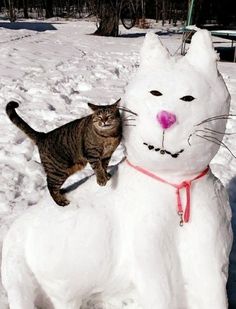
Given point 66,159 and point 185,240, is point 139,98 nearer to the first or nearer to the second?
point 66,159

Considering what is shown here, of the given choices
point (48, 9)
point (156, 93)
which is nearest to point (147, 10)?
point (48, 9)

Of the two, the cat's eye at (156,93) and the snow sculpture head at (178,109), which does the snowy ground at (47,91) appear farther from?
the cat's eye at (156,93)

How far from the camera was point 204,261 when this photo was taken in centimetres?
167

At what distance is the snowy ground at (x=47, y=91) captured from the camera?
11.1ft

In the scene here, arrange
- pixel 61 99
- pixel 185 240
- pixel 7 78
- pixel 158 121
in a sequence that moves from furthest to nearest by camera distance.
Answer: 1. pixel 7 78
2. pixel 61 99
3. pixel 185 240
4. pixel 158 121

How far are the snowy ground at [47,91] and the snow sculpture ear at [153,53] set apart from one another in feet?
3.99

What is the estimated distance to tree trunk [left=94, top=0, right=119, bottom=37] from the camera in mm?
15500

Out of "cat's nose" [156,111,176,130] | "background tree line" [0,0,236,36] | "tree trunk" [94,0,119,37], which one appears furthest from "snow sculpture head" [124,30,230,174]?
"background tree line" [0,0,236,36]

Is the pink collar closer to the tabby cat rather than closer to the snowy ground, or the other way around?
the tabby cat

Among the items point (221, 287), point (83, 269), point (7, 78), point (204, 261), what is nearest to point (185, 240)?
point (204, 261)

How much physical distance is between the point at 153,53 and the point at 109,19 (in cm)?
1459

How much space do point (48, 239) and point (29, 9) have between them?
109ft

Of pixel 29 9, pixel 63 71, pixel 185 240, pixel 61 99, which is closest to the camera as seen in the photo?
pixel 185 240

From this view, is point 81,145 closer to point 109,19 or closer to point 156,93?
point 156,93
